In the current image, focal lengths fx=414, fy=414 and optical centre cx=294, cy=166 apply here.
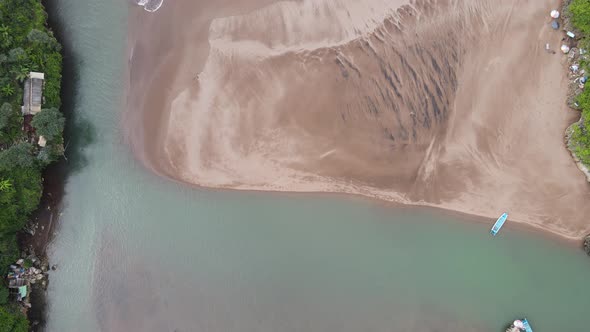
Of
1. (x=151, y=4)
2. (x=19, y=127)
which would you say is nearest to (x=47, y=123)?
(x=19, y=127)

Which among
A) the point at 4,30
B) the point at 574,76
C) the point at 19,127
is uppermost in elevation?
the point at 574,76

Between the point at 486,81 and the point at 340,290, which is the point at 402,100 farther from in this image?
the point at 340,290

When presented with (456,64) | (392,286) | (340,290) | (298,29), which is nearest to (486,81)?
(456,64)

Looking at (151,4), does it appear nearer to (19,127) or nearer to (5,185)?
(19,127)

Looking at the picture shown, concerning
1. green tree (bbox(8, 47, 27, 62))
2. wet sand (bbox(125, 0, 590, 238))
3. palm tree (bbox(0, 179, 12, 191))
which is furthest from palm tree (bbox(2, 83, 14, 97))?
wet sand (bbox(125, 0, 590, 238))

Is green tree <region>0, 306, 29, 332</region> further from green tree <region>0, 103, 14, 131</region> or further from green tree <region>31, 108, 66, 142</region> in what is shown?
green tree <region>0, 103, 14, 131</region>
